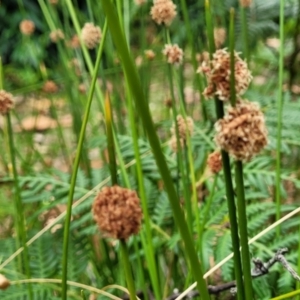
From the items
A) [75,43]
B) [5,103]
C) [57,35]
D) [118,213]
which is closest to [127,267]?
[118,213]

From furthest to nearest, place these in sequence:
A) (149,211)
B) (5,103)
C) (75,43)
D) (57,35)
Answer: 1. (75,43)
2. (57,35)
3. (149,211)
4. (5,103)

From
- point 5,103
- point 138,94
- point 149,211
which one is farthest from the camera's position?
point 149,211

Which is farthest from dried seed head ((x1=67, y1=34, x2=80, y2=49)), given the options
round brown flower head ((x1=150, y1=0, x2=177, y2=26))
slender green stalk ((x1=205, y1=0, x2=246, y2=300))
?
slender green stalk ((x1=205, y1=0, x2=246, y2=300))

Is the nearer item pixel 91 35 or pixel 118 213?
pixel 118 213

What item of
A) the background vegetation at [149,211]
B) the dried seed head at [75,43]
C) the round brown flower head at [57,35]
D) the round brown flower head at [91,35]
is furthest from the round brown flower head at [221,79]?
the dried seed head at [75,43]

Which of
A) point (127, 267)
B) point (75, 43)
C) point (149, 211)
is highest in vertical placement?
point (75, 43)

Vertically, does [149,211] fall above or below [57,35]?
below

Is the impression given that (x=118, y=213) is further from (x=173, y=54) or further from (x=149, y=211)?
(x=149, y=211)
